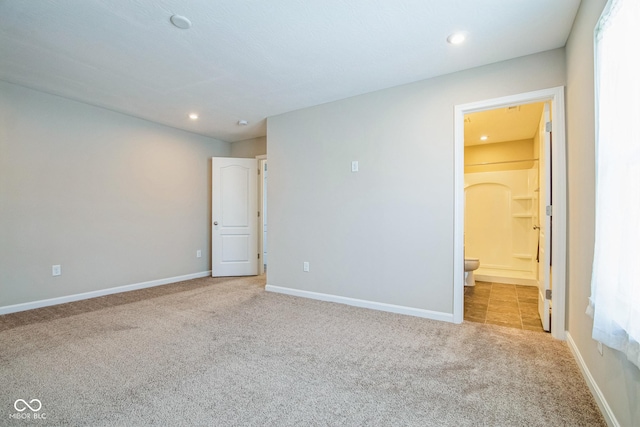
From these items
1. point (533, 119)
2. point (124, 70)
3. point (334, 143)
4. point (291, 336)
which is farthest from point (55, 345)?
point (533, 119)

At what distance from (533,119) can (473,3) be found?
276 cm

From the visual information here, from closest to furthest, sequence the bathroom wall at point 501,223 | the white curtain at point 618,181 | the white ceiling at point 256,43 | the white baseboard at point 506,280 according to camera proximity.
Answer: the white curtain at point 618,181, the white ceiling at point 256,43, the white baseboard at point 506,280, the bathroom wall at point 501,223

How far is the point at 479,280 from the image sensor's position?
4.88 metres

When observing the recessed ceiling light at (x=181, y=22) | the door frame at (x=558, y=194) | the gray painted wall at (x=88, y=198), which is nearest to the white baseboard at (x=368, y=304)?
the door frame at (x=558, y=194)

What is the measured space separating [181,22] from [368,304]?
10.1ft

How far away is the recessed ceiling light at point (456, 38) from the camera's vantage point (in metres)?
2.27

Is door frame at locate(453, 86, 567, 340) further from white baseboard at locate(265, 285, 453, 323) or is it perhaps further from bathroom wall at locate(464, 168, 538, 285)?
bathroom wall at locate(464, 168, 538, 285)

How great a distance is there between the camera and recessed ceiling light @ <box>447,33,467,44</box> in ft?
7.45

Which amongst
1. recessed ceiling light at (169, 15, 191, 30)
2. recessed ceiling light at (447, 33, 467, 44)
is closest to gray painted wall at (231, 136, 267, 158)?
recessed ceiling light at (169, 15, 191, 30)

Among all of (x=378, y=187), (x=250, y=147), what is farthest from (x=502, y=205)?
(x=250, y=147)

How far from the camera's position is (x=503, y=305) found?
11.3 ft

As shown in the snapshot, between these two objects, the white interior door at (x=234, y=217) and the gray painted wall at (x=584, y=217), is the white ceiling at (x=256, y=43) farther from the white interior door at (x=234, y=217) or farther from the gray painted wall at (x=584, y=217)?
the white interior door at (x=234, y=217)

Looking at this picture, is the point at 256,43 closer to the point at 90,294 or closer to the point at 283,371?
the point at 283,371

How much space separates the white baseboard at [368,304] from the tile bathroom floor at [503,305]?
0.33 metres
